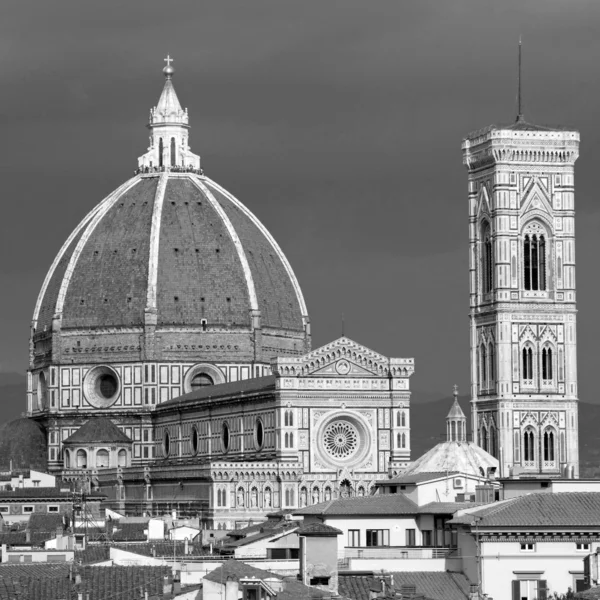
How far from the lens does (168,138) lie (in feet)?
531

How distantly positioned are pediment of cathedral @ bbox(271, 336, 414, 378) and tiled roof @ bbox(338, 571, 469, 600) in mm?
77976

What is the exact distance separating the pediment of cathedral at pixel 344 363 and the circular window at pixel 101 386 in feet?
90.5

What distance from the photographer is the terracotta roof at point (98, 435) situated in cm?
14888

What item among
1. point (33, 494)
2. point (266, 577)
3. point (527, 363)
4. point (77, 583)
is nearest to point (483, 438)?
Result: point (527, 363)

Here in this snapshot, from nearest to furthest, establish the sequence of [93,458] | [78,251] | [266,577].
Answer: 1. [266,577]
2. [93,458]
3. [78,251]

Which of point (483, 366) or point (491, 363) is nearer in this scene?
point (491, 363)

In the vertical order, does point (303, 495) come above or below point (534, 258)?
below

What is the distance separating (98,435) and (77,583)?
99.9 meters

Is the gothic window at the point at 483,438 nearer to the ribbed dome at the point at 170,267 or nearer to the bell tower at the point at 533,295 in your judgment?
the bell tower at the point at 533,295

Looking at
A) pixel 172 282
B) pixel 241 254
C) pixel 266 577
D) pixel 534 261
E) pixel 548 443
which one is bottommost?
pixel 266 577

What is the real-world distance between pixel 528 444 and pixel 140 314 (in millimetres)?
29495

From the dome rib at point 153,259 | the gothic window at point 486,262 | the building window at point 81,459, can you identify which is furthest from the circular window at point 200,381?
the gothic window at point 486,262

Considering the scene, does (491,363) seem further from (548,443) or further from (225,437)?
(225,437)

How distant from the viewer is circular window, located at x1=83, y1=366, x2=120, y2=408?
153250 millimetres
